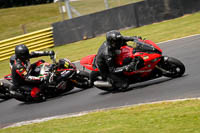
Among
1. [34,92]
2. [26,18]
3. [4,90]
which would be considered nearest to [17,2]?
[26,18]

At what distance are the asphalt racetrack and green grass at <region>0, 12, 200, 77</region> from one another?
4.32 meters

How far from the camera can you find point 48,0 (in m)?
47.7

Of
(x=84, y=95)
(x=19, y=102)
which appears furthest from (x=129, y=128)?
(x=19, y=102)

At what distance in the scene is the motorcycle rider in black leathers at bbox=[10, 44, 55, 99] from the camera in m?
10.0

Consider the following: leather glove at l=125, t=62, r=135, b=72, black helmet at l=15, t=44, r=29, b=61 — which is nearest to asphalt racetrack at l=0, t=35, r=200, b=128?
leather glove at l=125, t=62, r=135, b=72

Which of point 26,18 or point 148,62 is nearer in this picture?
point 148,62

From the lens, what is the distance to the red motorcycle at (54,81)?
10289mm

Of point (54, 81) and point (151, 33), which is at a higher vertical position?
point (151, 33)

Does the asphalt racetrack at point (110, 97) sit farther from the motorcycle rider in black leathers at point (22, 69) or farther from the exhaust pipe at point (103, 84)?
the motorcycle rider in black leathers at point (22, 69)

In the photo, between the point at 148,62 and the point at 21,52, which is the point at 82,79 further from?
the point at 148,62

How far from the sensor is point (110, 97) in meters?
9.09

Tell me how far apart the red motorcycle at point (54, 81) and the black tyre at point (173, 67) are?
2.59 meters

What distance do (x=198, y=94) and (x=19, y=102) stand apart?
603 cm

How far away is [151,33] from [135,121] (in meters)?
11.6
